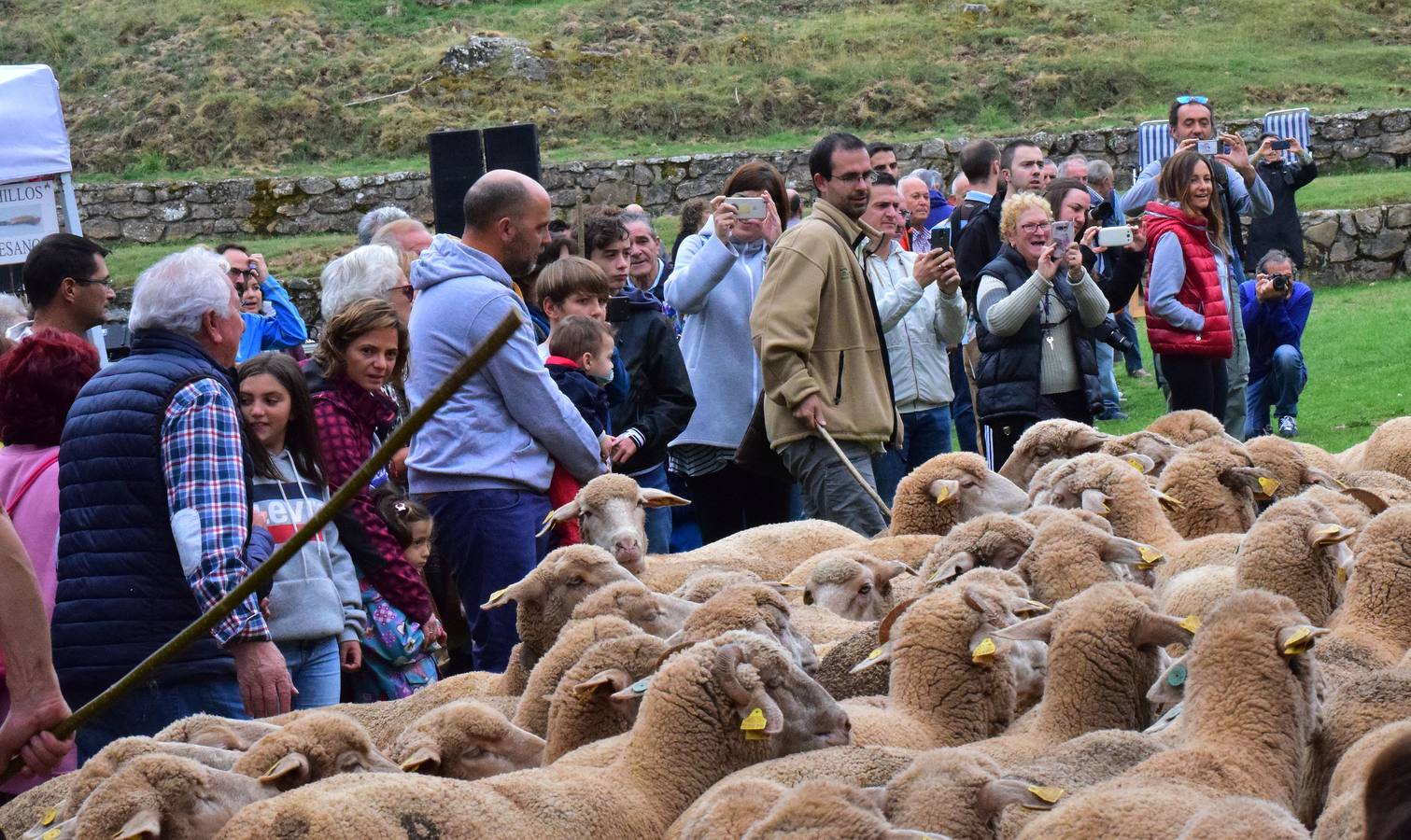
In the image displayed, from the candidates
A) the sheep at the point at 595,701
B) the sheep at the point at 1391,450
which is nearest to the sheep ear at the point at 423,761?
the sheep at the point at 595,701

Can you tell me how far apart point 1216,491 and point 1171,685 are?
249 centimetres

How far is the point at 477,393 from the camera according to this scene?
5914 millimetres

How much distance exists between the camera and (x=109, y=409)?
4.54 m

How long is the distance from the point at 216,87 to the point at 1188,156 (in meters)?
19.7

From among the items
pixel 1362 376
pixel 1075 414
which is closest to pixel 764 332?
pixel 1075 414

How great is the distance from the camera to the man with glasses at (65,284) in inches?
244


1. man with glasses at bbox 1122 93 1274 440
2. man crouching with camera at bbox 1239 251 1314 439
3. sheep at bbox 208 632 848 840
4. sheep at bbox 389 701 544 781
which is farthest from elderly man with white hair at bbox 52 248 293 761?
man crouching with camera at bbox 1239 251 1314 439

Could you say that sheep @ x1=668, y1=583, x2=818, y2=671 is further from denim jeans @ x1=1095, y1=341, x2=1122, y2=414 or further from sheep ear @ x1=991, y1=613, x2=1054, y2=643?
denim jeans @ x1=1095, y1=341, x2=1122, y2=414

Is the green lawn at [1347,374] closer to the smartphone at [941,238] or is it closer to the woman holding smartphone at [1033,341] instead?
the woman holding smartphone at [1033,341]

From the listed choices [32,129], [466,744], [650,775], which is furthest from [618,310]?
[32,129]

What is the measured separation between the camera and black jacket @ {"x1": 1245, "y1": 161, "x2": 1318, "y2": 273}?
14.4 metres

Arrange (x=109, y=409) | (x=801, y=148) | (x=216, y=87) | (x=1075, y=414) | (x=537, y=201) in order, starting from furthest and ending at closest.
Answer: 1. (x=216, y=87)
2. (x=801, y=148)
3. (x=1075, y=414)
4. (x=537, y=201)
5. (x=109, y=409)

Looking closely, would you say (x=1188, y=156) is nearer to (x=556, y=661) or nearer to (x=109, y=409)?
(x=556, y=661)

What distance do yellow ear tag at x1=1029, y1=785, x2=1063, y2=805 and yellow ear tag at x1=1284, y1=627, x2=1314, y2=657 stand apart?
0.77 meters
